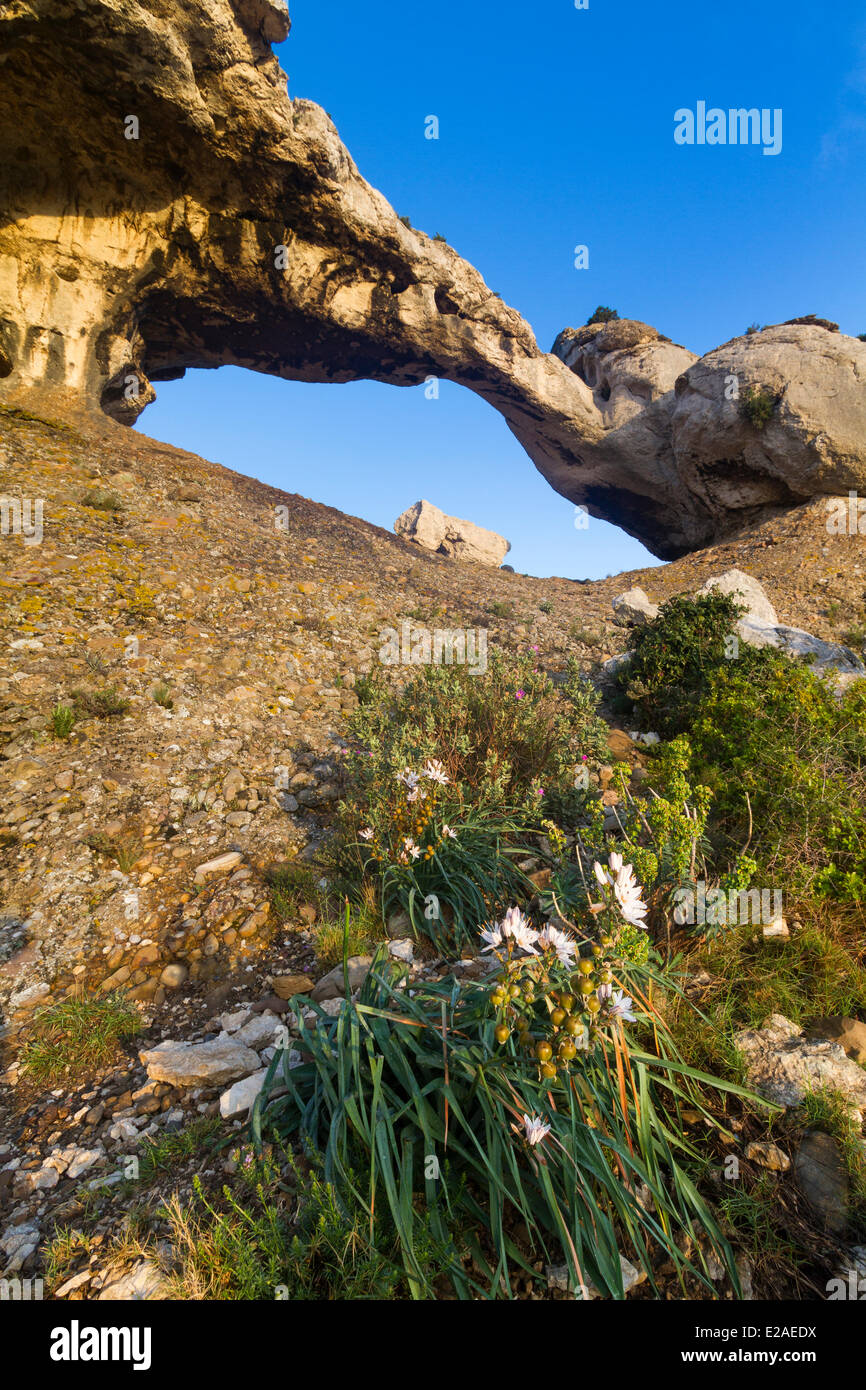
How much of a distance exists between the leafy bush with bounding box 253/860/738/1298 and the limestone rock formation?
47.1 metres

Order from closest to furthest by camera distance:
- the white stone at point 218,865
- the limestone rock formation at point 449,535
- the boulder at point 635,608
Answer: the white stone at point 218,865 → the boulder at point 635,608 → the limestone rock formation at point 449,535

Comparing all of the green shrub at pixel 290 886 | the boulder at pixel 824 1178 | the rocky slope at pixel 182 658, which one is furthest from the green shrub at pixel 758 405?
the boulder at pixel 824 1178

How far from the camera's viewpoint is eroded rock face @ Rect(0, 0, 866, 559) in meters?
11.0

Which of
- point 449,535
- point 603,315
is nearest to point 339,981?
point 603,315

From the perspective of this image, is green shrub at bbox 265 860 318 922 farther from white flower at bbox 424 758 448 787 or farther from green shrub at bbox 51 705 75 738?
green shrub at bbox 51 705 75 738

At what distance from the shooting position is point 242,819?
526cm

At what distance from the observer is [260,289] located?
16.8m

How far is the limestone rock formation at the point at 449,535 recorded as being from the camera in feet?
159

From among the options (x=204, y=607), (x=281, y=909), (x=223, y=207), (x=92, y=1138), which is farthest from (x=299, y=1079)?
(x=223, y=207)

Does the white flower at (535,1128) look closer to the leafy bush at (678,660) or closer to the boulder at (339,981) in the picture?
the boulder at (339,981)

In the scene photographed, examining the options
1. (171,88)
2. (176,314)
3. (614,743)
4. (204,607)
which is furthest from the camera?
(176,314)

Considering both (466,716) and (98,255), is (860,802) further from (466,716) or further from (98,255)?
(98,255)

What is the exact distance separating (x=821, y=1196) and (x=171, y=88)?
1803 centimetres

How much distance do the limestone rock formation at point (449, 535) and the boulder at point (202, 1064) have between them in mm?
46639
